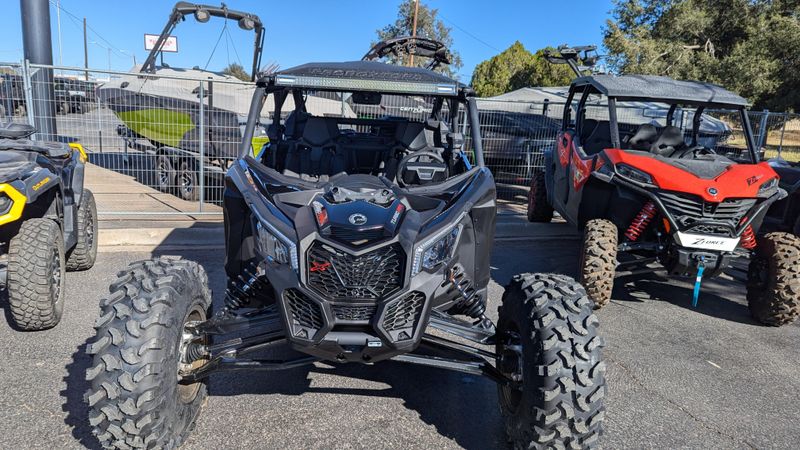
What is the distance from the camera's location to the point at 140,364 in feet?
8.27

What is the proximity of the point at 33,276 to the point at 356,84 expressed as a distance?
254 centimetres

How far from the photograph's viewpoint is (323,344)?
2.62 metres

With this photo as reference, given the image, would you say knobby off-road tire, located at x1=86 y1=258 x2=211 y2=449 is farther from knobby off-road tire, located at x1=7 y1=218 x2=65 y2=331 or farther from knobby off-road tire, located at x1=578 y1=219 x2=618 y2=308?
knobby off-road tire, located at x1=578 y1=219 x2=618 y2=308

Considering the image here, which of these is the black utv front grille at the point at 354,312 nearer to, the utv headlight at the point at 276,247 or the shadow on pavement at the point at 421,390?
the utv headlight at the point at 276,247

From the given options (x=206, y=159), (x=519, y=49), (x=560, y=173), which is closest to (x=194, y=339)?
(x=560, y=173)

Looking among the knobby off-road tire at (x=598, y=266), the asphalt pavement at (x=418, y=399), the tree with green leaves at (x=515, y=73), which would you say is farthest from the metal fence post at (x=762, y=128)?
the tree with green leaves at (x=515, y=73)

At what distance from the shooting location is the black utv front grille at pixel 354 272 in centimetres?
264

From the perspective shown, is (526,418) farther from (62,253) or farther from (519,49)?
(519,49)

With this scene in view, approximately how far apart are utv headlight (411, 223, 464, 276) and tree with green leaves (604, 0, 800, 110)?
1760 centimetres

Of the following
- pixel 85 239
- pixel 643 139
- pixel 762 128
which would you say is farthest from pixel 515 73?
pixel 85 239

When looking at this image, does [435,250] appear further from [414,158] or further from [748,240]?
[748,240]

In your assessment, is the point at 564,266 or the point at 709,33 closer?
the point at 564,266

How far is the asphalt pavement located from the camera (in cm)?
309

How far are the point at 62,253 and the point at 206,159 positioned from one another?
442cm
